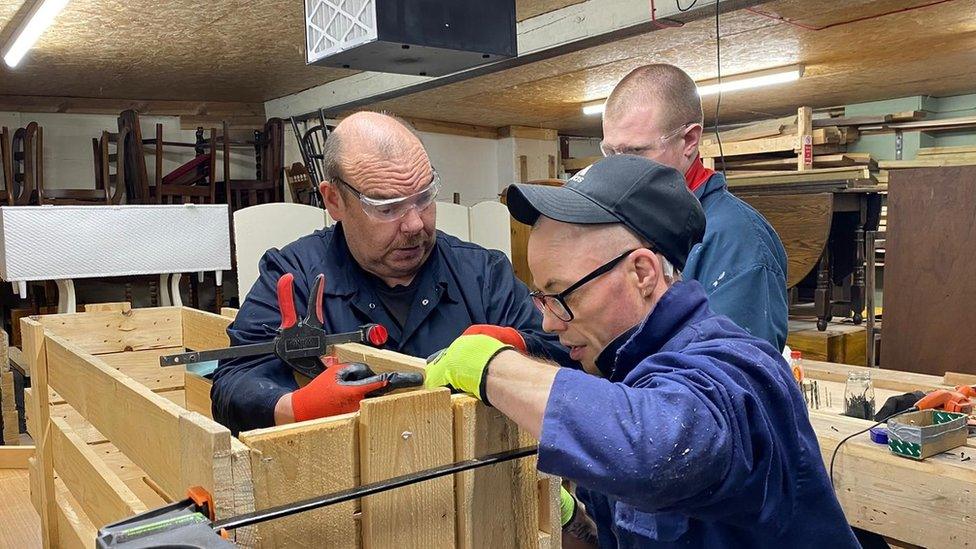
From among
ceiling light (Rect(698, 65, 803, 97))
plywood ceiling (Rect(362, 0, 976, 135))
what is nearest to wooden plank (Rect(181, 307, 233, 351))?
plywood ceiling (Rect(362, 0, 976, 135))

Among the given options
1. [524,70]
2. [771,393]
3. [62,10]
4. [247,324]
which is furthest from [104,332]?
[524,70]

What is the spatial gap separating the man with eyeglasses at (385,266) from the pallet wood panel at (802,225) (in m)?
3.19

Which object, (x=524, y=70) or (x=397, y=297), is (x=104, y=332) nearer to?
(x=397, y=297)

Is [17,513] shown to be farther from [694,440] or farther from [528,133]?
[528,133]

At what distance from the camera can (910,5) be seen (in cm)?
399

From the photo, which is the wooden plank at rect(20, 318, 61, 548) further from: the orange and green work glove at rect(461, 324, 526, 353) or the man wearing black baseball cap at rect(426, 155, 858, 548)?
the man wearing black baseball cap at rect(426, 155, 858, 548)

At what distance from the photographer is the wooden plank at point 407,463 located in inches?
42.8

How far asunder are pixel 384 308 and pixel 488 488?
856 millimetres

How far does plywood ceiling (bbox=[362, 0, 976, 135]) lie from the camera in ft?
13.9

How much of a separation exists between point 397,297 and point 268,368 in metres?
0.43

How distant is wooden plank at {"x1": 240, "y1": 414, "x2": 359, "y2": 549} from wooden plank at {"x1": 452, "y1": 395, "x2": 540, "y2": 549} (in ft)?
0.57

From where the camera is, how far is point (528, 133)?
9.09 metres

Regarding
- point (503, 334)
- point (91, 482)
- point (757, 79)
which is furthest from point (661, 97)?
point (757, 79)

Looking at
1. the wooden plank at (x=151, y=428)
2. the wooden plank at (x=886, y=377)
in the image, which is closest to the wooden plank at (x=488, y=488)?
the wooden plank at (x=151, y=428)
